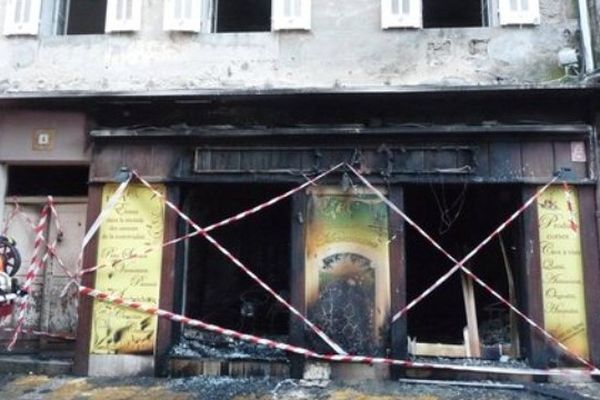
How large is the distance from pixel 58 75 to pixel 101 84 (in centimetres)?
69

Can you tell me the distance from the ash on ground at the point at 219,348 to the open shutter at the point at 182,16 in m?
4.44

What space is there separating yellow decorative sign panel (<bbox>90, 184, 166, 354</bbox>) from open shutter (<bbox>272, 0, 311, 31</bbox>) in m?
2.90

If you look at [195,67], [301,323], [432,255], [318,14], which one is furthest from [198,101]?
[432,255]

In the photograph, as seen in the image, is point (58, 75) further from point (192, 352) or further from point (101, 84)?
point (192, 352)

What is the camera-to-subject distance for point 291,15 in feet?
27.2

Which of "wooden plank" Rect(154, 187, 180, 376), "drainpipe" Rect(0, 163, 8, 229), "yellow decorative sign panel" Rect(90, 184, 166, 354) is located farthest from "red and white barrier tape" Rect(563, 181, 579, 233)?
"drainpipe" Rect(0, 163, 8, 229)

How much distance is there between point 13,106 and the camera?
835 centimetres

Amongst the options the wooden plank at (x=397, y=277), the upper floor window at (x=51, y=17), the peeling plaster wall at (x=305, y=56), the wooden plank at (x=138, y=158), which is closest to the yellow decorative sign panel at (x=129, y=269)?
the wooden plank at (x=138, y=158)

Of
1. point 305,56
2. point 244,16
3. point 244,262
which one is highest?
point 244,16

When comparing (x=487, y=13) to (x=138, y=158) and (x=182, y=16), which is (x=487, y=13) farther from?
(x=138, y=158)

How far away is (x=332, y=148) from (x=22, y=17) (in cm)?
511

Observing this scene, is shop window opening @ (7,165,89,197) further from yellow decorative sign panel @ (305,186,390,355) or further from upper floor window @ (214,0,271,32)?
yellow decorative sign panel @ (305,186,390,355)

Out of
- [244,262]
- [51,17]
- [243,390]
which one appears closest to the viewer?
[243,390]

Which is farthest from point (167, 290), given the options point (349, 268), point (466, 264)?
point (466, 264)
